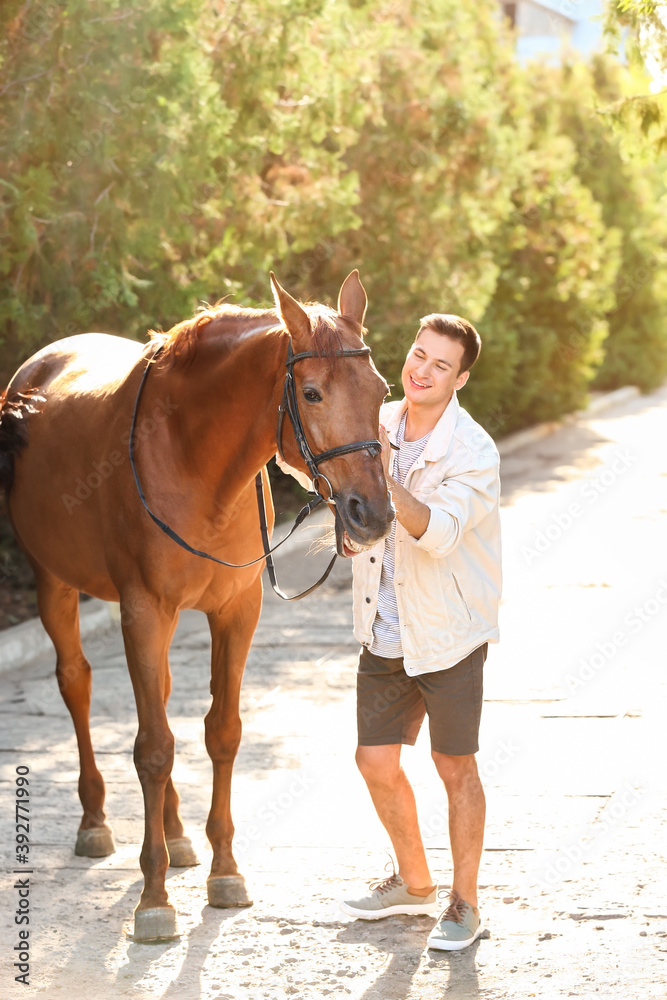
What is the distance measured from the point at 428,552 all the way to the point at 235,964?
1475 mm

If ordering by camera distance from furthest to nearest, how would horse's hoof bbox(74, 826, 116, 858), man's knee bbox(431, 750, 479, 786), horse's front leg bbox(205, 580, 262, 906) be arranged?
1. horse's hoof bbox(74, 826, 116, 858)
2. horse's front leg bbox(205, 580, 262, 906)
3. man's knee bbox(431, 750, 479, 786)

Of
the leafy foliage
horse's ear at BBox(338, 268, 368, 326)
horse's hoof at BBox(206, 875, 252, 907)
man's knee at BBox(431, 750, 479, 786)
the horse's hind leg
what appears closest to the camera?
horse's ear at BBox(338, 268, 368, 326)

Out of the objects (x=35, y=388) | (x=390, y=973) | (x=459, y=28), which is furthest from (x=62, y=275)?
(x=459, y=28)

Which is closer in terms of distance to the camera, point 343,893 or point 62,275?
point 343,893

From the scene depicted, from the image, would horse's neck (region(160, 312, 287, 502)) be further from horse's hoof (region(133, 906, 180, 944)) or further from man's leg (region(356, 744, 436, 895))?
horse's hoof (region(133, 906, 180, 944))

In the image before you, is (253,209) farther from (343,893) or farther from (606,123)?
(343,893)

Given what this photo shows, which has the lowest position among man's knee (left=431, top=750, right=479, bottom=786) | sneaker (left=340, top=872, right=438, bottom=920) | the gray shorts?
sneaker (left=340, top=872, right=438, bottom=920)

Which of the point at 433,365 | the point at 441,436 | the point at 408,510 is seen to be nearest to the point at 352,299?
the point at 433,365

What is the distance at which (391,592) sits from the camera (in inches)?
159

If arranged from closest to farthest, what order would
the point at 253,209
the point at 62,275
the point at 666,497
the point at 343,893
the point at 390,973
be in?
the point at 390,973
the point at 343,893
the point at 62,275
the point at 253,209
the point at 666,497

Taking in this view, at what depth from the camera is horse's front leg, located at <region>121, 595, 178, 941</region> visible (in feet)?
13.7

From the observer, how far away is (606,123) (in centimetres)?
640

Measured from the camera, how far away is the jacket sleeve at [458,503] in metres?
3.67

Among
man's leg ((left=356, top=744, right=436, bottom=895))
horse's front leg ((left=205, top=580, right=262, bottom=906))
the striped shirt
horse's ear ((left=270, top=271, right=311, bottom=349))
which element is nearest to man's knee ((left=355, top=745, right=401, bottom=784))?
man's leg ((left=356, top=744, right=436, bottom=895))
